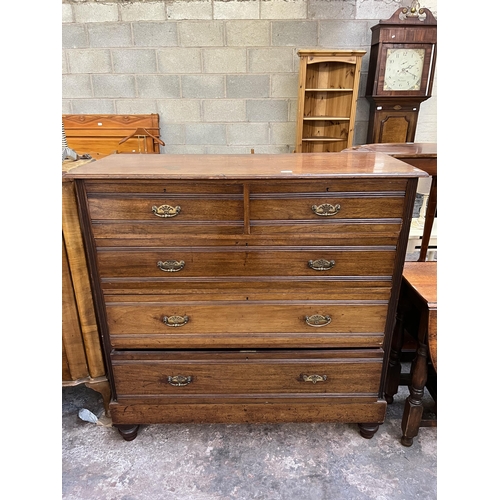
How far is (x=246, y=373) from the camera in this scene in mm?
1512

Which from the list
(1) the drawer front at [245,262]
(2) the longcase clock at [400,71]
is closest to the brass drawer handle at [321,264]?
(1) the drawer front at [245,262]

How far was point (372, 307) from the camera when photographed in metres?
1.43

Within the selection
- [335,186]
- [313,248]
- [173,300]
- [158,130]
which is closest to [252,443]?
[173,300]

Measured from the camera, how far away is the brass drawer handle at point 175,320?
1.44 m

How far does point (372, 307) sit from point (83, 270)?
3.77ft

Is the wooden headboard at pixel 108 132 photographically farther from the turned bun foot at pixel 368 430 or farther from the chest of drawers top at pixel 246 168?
the turned bun foot at pixel 368 430

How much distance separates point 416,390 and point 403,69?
10.1 ft

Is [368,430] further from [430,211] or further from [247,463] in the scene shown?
[430,211]

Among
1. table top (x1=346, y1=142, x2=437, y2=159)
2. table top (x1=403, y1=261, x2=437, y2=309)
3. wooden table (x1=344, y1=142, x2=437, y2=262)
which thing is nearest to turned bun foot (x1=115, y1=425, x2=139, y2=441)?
table top (x1=403, y1=261, x2=437, y2=309)

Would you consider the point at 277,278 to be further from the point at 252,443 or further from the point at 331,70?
the point at 331,70

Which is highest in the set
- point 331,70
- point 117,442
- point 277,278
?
point 331,70

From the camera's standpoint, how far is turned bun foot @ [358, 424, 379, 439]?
1.61 m

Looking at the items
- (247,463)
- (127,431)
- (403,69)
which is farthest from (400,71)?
(127,431)

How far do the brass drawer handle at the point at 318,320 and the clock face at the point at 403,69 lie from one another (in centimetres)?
290
